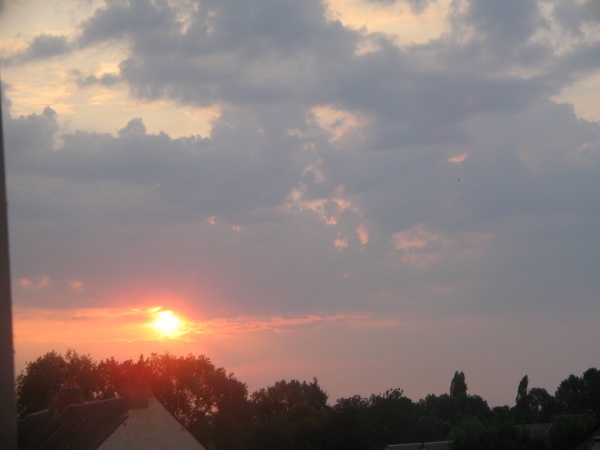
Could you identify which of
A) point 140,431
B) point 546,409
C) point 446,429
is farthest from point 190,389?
point 546,409

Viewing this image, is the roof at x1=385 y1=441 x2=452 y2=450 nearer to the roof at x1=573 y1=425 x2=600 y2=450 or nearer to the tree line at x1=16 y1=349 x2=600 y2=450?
the tree line at x1=16 y1=349 x2=600 y2=450

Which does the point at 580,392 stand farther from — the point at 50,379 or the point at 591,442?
the point at 591,442

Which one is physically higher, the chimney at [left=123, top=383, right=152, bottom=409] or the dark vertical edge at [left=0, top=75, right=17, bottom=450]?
the chimney at [left=123, top=383, right=152, bottom=409]

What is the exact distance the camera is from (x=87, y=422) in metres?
44.7

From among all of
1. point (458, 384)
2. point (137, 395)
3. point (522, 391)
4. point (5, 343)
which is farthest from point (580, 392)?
point (5, 343)

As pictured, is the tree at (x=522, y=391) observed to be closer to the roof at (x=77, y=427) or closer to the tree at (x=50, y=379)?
the tree at (x=50, y=379)

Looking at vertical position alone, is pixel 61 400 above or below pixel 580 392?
above

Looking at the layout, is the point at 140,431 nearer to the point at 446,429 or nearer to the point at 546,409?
the point at 446,429

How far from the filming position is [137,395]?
42.3 m

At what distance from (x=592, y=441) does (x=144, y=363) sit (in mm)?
68571

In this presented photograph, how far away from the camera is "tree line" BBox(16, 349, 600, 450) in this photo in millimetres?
58781

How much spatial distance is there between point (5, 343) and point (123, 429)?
3886cm

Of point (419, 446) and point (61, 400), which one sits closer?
point (61, 400)

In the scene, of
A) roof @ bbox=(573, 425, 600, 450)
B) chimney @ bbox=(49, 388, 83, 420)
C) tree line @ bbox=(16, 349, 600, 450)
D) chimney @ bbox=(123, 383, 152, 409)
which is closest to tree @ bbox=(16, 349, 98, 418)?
tree line @ bbox=(16, 349, 600, 450)
